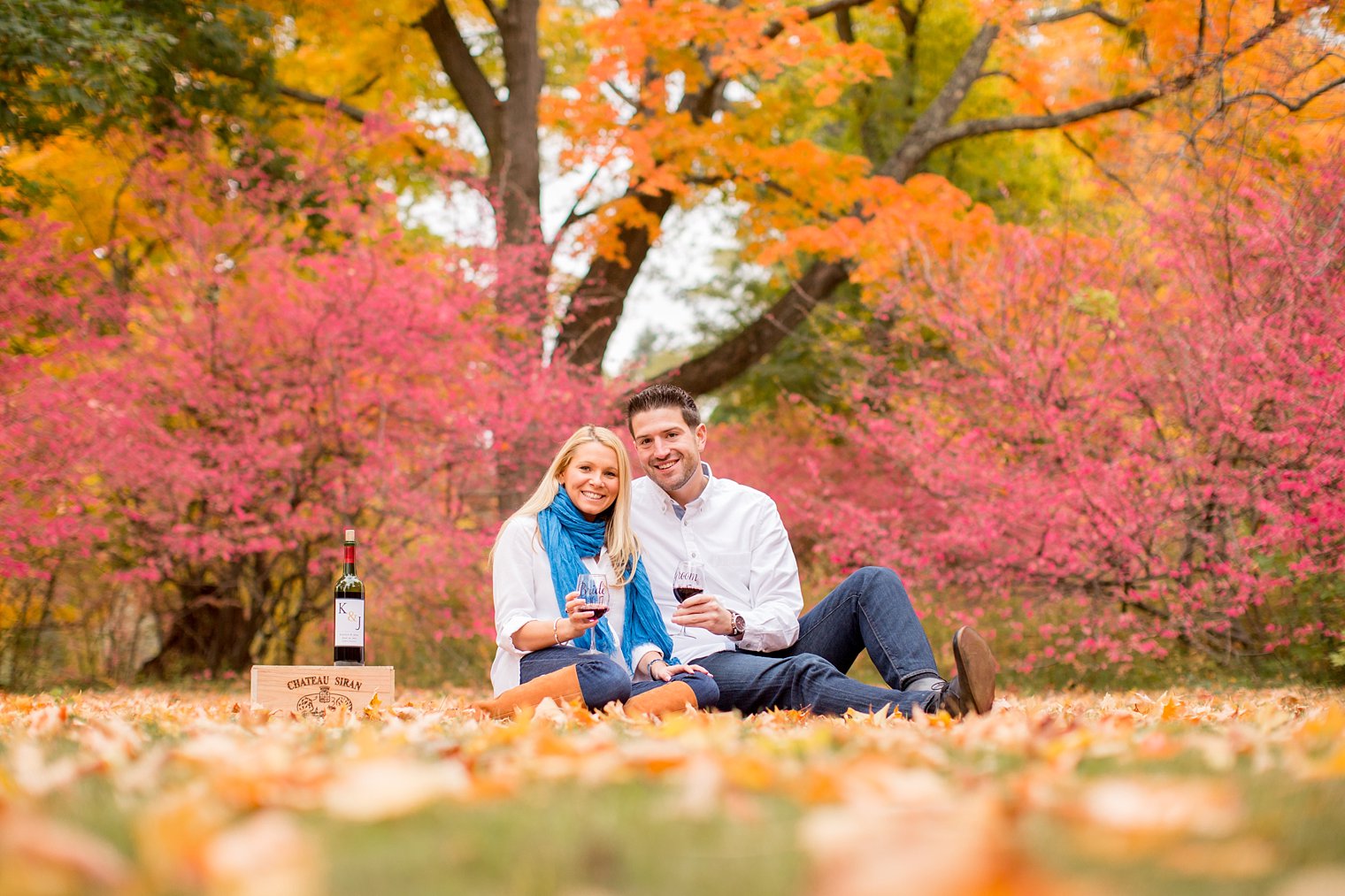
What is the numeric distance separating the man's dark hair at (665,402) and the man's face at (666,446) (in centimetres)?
2

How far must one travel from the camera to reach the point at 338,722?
3107mm

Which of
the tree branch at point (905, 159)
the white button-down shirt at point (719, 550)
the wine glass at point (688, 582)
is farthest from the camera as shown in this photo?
the tree branch at point (905, 159)

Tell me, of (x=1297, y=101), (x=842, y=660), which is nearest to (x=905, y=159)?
(x=1297, y=101)

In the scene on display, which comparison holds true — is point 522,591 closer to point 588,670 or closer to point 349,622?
point 588,670

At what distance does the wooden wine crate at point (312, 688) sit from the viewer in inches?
149

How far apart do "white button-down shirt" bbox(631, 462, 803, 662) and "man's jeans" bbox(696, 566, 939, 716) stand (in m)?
0.13

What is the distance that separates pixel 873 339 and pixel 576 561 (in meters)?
7.16

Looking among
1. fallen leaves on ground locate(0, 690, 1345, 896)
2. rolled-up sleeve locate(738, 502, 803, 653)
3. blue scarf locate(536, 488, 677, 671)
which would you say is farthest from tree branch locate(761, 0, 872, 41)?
fallen leaves on ground locate(0, 690, 1345, 896)

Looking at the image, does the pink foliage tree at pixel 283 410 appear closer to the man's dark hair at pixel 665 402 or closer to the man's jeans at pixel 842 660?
the man's dark hair at pixel 665 402

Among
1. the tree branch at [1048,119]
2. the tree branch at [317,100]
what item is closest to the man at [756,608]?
the tree branch at [1048,119]

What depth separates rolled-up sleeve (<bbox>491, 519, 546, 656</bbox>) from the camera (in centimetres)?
363

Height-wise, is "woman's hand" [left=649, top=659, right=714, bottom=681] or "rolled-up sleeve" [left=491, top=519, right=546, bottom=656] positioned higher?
"rolled-up sleeve" [left=491, top=519, right=546, bottom=656]

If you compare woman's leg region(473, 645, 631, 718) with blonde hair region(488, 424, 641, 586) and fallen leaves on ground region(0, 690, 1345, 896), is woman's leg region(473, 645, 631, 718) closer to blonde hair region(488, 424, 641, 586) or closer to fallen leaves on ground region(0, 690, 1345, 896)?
blonde hair region(488, 424, 641, 586)

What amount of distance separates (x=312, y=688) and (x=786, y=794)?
271 centimetres
